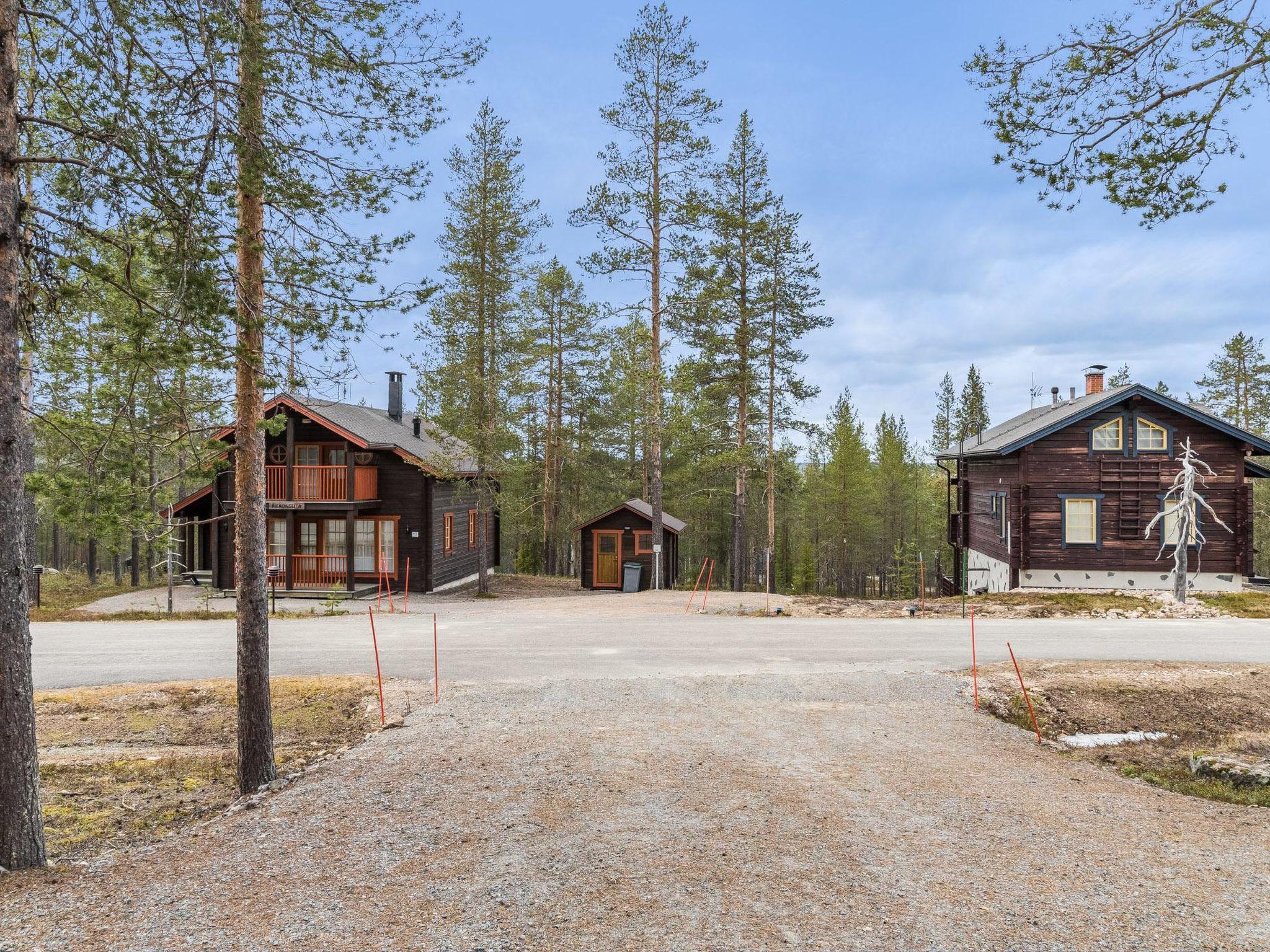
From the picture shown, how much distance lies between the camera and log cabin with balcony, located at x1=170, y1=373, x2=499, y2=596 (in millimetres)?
21188

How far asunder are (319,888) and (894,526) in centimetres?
4892

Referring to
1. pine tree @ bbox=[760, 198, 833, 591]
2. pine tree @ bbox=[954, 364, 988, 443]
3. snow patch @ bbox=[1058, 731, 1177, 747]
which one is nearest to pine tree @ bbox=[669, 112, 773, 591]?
pine tree @ bbox=[760, 198, 833, 591]

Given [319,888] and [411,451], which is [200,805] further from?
[411,451]

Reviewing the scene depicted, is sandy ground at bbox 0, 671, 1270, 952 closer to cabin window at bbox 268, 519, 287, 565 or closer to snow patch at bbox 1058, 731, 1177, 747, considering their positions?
snow patch at bbox 1058, 731, 1177, 747

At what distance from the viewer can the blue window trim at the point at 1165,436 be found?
2053 cm

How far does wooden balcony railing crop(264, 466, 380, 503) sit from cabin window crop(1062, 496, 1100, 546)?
2108 cm

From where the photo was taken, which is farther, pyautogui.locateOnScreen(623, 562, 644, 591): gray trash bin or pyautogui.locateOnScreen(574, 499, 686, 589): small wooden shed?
pyautogui.locateOnScreen(574, 499, 686, 589): small wooden shed

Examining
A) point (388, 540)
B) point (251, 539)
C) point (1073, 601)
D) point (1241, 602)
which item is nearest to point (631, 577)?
point (388, 540)

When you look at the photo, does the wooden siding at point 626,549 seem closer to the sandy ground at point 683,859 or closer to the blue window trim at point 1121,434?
the blue window trim at point 1121,434

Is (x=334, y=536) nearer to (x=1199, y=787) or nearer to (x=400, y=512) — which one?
(x=400, y=512)

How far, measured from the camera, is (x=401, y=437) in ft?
82.3

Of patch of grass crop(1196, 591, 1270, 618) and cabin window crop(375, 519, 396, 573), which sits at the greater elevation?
cabin window crop(375, 519, 396, 573)

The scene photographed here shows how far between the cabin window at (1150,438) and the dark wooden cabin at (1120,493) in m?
0.03

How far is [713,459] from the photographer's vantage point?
2277cm
